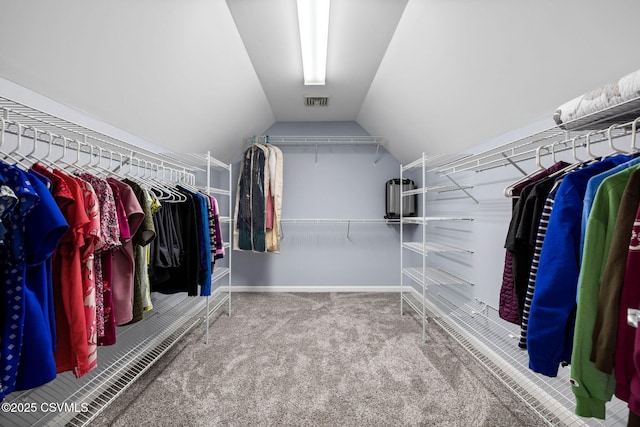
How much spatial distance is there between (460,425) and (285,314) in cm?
173

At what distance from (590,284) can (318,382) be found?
4.69 ft

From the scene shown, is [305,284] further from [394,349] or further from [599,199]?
[599,199]

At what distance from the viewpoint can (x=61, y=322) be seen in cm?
90

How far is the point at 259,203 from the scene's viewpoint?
297 centimetres

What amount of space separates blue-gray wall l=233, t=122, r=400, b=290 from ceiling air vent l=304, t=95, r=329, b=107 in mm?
559

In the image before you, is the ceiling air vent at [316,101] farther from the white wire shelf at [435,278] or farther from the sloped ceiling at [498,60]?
the white wire shelf at [435,278]

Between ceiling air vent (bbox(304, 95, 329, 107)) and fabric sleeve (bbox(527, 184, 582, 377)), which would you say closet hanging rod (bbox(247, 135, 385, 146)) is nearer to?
ceiling air vent (bbox(304, 95, 329, 107))

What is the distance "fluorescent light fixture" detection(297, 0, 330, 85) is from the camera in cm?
150

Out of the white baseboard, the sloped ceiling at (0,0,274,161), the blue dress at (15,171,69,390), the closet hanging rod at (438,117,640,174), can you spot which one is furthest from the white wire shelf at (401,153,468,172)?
the blue dress at (15,171,69,390)

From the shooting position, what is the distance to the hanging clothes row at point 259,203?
9.76 ft

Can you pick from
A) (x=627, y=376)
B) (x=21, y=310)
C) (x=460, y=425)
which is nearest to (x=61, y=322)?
(x=21, y=310)

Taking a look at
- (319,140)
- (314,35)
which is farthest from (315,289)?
(314,35)

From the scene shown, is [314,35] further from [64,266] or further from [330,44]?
[64,266]

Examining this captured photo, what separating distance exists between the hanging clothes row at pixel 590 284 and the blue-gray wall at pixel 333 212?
8.19 ft
